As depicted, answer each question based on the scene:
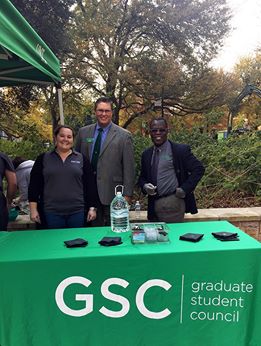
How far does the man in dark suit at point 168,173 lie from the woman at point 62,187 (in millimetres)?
538

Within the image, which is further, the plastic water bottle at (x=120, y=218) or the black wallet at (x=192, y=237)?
the plastic water bottle at (x=120, y=218)

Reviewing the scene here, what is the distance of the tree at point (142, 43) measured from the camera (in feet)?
52.5

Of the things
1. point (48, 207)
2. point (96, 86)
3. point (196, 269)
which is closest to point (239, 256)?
point (196, 269)

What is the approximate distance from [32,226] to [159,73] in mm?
14073

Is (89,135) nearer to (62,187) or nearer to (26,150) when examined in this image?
(62,187)

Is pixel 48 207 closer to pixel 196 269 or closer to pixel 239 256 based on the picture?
pixel 196 269

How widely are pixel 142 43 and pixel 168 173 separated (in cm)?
1641

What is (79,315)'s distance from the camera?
6.48ft

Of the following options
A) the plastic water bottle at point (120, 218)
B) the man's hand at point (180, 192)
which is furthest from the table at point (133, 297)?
the man's hand at point (180, 192)

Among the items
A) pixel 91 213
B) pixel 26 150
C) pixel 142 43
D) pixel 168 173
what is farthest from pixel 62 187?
pixel 142 43

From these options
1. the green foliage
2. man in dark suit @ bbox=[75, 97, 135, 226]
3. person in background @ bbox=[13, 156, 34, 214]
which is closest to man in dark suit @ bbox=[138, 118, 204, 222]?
man in dark suit @ bbox=[75, 97, 135, 226]

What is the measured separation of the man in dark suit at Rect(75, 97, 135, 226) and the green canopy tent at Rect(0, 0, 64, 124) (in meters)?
0.60

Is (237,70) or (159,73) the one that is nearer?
(159,73)

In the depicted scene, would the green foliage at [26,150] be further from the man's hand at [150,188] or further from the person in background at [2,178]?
the man's hand at [150,188]
